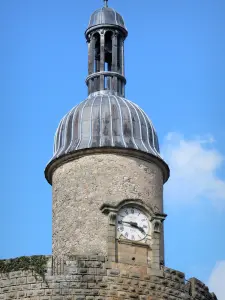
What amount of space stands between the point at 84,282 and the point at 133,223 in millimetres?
3296

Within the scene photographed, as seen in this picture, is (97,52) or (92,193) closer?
(92,193)

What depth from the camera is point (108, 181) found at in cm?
4109

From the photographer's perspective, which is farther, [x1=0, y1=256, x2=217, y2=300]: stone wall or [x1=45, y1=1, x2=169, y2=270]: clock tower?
[x1=45, y1=1, x2=169, y2=270]: clock tower

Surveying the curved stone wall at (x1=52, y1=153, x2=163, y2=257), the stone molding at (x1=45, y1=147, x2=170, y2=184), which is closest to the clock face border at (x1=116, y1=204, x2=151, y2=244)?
the curved stone wall at (x1=52, y1=153, x2=163, y2=257)

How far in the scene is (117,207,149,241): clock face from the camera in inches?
1577

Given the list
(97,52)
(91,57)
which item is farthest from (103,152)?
(97,52)

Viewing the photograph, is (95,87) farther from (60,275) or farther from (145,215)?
(60,275)

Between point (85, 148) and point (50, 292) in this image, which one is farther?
point (85, 148)

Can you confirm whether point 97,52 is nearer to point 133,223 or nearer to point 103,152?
point 103,152

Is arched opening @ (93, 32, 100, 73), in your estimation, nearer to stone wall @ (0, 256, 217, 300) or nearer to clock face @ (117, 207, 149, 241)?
clock face @ (117, 207, 149, 241)

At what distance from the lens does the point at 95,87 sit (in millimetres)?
44938

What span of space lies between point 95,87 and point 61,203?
5.99 metres

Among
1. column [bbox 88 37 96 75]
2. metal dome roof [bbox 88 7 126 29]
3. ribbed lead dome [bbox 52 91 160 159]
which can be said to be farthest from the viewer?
metal dome roof [bbox 88 7 126 29]

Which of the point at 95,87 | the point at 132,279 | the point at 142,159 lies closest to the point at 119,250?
the point at 132,279
